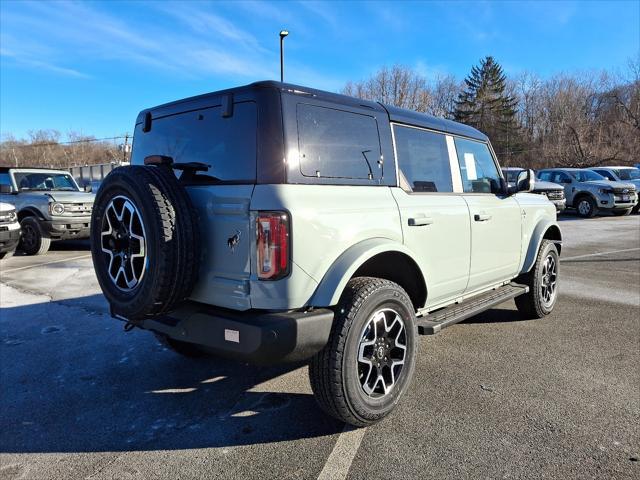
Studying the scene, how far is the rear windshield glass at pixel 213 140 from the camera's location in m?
2.74

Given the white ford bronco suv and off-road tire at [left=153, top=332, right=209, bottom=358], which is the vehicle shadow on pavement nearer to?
off-road tire at [left=153, top=332, right=209, bottom=358]

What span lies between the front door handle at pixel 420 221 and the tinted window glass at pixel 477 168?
946 mm

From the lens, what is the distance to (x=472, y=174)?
4.39 meters

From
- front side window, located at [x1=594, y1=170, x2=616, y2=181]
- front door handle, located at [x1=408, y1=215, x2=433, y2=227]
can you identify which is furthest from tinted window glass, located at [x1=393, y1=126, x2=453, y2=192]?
front side window, located at [x1=594, y1=170, x2=616, y2=181]

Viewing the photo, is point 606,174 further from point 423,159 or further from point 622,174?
point 423,159

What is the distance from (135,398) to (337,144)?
2.33 m

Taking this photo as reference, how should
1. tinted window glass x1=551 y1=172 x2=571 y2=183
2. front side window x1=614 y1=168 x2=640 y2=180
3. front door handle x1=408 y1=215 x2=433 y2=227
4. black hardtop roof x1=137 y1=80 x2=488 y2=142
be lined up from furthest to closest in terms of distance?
front side window x1=614 y1=168 x2=640 y2=180, tinted window glass x1=551 y1=172 x2=571 y2=183, front door handle x1=408 y1=215 x2=433 y2=227, black hardtop roof x1=137 y1=80 x2=488 y2=142

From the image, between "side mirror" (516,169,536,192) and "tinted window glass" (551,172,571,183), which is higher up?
"tinted window glass" (551,172,571,183)

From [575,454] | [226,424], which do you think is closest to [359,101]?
[226,424]

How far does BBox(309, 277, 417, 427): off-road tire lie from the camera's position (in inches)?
106

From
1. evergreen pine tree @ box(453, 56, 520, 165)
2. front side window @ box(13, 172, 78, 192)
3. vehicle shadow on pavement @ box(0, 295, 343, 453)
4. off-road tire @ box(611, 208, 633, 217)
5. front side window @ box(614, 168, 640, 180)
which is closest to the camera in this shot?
vehicle shadow on pavement @ box(0, 295, 343, 453)

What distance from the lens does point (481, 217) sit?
411 centimetres

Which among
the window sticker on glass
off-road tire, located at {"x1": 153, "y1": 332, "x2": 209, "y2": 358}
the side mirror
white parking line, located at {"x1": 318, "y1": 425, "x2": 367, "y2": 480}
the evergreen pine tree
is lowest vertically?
white parking line, located at {"x1": 318, "y1": 425, "x2": 367, "y2": 480}

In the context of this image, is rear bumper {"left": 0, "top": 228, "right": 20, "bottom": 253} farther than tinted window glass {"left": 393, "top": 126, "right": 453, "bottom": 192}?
Yes
